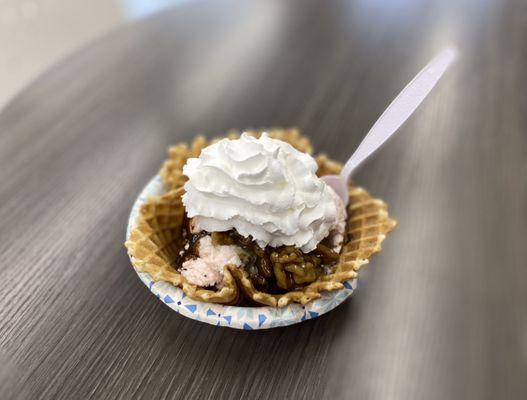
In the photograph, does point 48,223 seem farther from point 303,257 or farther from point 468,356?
point 468,356

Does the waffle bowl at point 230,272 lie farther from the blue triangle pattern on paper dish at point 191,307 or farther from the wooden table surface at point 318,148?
the wooden table surface at point 318,148

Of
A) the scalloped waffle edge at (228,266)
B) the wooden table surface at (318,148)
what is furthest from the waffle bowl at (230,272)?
the wooden table surface at (318,148)

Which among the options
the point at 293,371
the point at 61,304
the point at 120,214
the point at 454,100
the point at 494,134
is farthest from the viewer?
the point at 454,100

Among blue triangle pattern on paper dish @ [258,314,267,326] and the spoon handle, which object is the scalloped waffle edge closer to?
blue triangle pattern on paper dish @ [258,314,267,326]

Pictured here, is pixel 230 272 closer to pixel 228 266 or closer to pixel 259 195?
pixel 228 266

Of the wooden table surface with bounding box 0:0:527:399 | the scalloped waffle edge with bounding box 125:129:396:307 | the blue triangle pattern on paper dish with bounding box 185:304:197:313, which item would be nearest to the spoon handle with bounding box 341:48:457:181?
the scalloped waffle edge with bounding box 125:129:396:307

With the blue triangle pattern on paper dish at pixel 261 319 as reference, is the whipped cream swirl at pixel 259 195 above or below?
above

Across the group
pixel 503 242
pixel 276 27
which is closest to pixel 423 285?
pixel 503 242
